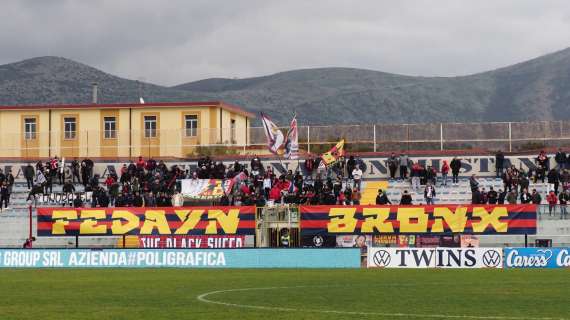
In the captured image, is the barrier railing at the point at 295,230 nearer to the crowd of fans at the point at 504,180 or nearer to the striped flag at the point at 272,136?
the crowd of fans at the point at 504,180

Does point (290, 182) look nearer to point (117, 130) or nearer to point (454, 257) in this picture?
point (454, 257)

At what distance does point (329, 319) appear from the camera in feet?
68.0

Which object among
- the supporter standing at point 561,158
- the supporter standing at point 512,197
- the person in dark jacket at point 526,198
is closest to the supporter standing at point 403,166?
the supporter standing at point 561,158

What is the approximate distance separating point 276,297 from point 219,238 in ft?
87.1

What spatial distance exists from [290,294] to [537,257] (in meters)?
18.4

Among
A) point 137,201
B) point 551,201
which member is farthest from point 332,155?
point 551,201

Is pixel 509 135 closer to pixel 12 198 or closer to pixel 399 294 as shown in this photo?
pixel 12 198

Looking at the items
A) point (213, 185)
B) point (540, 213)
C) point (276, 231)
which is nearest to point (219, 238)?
point (276, 231)

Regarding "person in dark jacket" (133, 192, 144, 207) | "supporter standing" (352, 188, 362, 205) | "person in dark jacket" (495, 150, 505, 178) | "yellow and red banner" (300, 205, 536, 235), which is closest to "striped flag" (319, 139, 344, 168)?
"supporter standing" (352, 188, 362, 205)

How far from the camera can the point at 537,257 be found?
43.1 metres

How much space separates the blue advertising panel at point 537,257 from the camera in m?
42.9

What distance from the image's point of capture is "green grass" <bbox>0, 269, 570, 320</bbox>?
22422 millimetres

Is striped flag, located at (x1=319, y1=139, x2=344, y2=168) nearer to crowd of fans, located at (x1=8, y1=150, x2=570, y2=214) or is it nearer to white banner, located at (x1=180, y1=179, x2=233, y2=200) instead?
crowd of fans, located at (x1=8, y1=150, x2=570, y2=214)

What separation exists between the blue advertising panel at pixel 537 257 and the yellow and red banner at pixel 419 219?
780 cm
